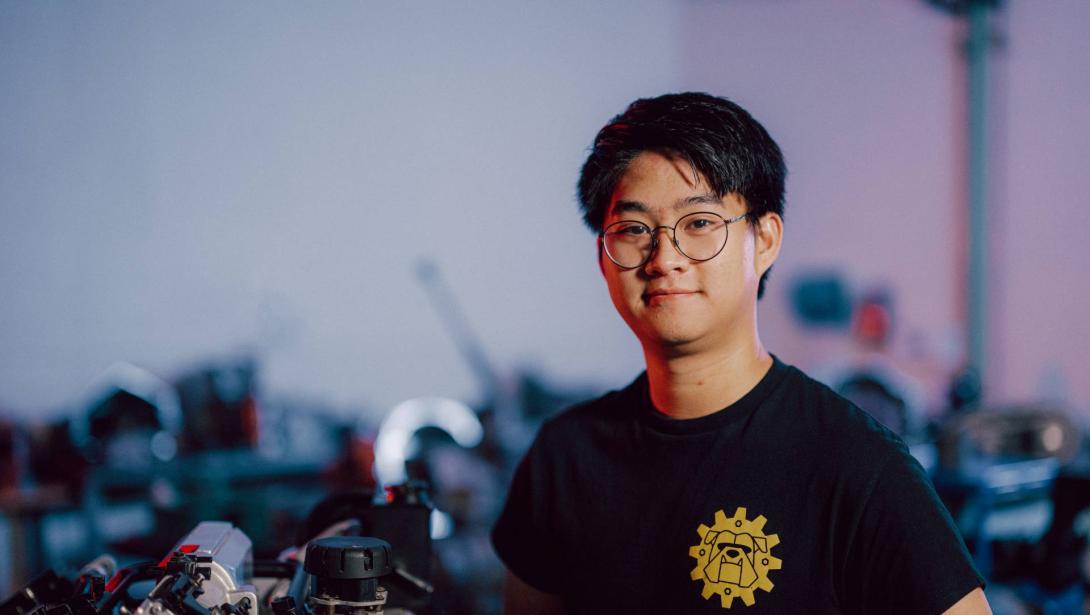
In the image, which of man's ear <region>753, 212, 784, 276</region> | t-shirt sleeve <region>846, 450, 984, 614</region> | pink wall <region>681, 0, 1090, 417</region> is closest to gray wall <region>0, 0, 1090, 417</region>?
pink wall <region>681, 0, 1090, 417</region>

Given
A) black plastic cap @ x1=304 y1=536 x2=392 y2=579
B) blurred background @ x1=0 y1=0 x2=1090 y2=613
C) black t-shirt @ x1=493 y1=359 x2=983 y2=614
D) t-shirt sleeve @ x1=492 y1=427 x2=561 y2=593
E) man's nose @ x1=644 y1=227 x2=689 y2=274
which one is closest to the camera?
black plastic cap @ x1=304 y1=536 x2=392 y2=579

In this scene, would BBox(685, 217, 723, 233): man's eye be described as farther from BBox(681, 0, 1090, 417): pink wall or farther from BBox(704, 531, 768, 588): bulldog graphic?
BBox(681, 0, 1090, 417): pink wall

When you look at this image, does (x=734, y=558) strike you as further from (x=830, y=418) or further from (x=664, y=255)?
(x=664, y=255)

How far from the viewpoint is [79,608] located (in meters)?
1.10

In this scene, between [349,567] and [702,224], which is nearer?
[349,567]

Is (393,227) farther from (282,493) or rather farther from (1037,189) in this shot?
(1037,189)

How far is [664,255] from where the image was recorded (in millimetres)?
1374

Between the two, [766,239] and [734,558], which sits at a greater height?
[766,239]

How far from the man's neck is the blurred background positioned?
2.25m

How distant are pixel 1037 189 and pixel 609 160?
552 cm

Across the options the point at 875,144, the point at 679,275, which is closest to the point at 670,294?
the point at 679,275

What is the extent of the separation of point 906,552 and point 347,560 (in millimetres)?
702

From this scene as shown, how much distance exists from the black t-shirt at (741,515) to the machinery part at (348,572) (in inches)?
18.3

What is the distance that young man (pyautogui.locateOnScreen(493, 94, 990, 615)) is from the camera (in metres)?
1.25
